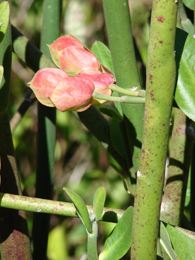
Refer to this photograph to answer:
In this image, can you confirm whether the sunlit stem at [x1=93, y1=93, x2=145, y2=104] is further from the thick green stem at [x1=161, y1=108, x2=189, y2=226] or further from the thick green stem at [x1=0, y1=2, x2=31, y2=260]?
the thick green stem at [x1=161, y1=108, x2=189, y2=226]

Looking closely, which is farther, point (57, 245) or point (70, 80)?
point (57, 245)

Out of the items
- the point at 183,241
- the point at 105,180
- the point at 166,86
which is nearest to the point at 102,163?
the point at 105,180

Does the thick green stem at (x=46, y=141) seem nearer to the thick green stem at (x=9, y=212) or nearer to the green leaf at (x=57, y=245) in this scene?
the thick green stem at (x=9, y=212)

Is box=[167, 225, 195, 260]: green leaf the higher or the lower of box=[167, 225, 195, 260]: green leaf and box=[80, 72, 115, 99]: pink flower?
the lower

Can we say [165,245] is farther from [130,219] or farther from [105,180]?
[105,180]

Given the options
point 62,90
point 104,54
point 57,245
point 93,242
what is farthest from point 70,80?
point 57,245

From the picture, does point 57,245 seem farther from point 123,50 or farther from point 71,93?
point 71,93

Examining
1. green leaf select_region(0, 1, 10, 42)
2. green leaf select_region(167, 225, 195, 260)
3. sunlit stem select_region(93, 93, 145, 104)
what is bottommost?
green leaf select_region(167, 225, 195, 260)

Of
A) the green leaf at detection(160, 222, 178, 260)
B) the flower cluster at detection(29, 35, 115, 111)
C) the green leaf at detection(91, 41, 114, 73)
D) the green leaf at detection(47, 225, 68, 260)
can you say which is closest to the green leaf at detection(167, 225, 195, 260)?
the green leaf at detection(160, 222, 178, 260)
